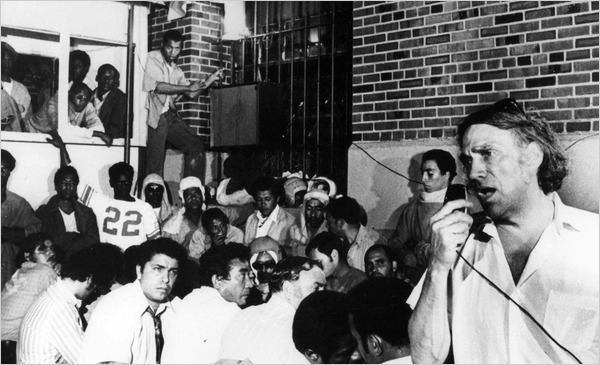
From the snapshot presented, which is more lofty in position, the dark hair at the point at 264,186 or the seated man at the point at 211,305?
the dark hair at the point at 264,186

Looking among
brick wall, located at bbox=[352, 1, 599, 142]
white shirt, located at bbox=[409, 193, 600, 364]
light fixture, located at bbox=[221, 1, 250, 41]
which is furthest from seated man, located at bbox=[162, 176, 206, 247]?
white shirt, located at bbox=[409, 193, 600, 364]

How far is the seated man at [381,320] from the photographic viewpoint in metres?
3.71

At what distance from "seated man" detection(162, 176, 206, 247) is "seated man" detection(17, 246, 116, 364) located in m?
0.71

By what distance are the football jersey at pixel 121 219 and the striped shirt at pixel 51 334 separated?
533mm

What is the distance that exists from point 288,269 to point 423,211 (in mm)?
904

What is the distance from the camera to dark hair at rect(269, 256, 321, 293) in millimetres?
4199

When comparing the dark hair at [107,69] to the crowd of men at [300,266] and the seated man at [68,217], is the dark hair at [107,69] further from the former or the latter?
the seated man at [68,217]

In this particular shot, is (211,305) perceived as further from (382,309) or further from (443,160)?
(443,160)

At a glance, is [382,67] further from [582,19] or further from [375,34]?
[582,19]

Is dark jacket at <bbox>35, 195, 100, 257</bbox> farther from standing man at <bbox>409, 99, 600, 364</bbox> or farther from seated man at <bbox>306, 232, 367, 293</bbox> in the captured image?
standing man at <bbox>409, 99, 600, 364</bbox>

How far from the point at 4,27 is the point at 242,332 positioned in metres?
2.43

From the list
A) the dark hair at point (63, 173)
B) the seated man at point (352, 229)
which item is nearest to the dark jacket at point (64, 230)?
the dark hair at point (63, 173)

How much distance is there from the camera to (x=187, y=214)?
16.0 feet

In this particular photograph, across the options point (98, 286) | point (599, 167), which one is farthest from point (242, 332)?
point (599, 167)
